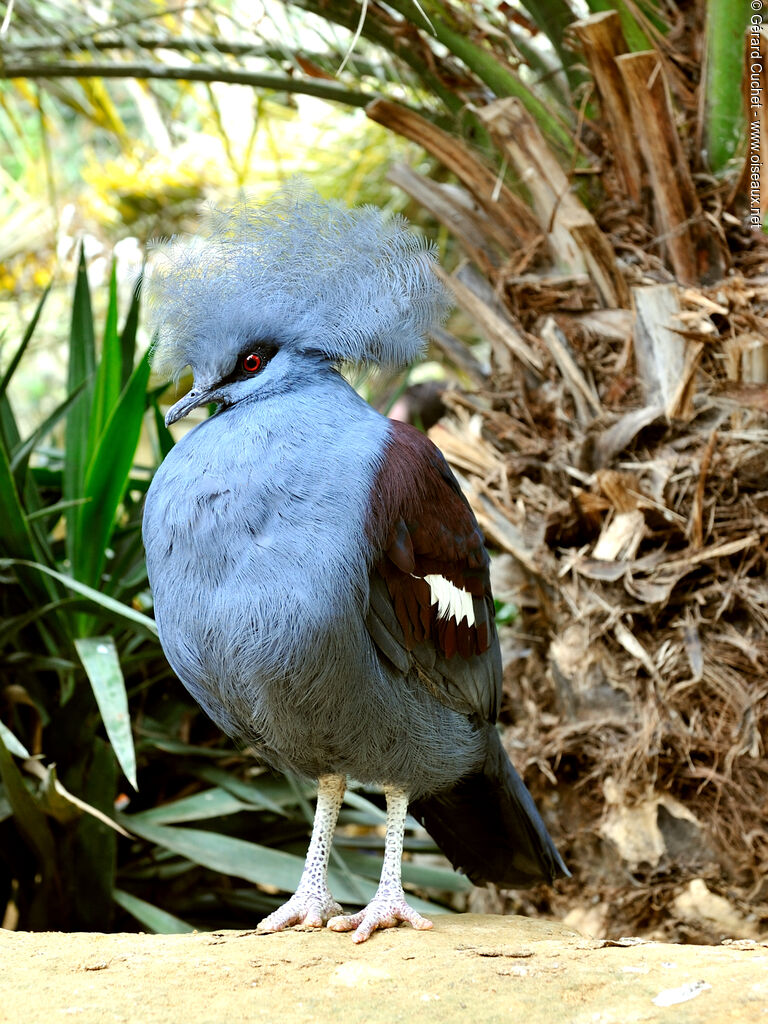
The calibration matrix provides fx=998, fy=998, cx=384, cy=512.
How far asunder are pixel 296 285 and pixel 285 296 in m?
0.04

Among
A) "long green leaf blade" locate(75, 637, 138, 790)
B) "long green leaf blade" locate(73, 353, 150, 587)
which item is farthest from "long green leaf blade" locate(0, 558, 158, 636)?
"long green leaf blade" locate(73, 353, 150, 587)

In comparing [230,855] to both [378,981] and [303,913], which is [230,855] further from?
[378,981]

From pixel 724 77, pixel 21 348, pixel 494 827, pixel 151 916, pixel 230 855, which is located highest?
pixel 724 77

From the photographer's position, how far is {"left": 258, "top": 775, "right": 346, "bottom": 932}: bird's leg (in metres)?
2.45

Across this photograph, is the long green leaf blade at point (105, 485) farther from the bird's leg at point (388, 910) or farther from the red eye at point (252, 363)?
the bird's leg at point (388, 910)

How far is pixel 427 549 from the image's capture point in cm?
241

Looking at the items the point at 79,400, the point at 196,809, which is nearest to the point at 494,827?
the point at 196,809

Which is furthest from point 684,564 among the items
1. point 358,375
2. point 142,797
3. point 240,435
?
point 142,797

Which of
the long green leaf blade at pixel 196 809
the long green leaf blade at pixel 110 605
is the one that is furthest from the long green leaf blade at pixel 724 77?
the long green leaf blade at pixel 196 809

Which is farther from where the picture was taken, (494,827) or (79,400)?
(79,400)

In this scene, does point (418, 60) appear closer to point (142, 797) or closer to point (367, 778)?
point (367, 778)

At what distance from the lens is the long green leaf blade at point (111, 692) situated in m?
2.70

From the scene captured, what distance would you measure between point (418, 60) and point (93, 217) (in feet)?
17.6

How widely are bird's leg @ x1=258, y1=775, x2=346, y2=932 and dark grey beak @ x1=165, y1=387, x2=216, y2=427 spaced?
1009 millimetres
